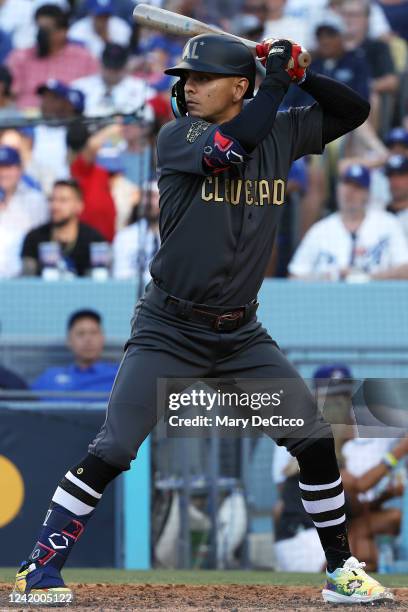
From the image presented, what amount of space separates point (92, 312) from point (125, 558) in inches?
71.2

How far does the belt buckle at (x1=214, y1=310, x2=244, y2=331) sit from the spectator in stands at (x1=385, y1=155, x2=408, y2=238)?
216 inches

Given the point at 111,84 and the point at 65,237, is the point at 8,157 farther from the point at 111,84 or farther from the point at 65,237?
the point at 111,84

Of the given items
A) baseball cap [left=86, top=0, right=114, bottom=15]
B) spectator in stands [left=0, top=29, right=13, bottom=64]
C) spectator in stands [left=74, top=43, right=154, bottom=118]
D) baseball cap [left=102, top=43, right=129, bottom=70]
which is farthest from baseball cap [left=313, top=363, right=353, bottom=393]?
spectator in stands [left=0, top=29, right=13, bottom=64]

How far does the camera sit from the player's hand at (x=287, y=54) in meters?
3.86

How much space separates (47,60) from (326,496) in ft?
25.3

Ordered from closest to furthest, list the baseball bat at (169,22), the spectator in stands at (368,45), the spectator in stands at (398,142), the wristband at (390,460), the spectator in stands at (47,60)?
the baseball bat at (169,22) → the wristband at (390,460) → the spectator in stands at (398,142) → the spectator in stands at (368,45) → the spectator in stands at (47,60)

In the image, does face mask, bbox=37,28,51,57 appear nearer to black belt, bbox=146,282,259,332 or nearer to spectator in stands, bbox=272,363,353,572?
spectator in stands, bbox=272,363,353,572

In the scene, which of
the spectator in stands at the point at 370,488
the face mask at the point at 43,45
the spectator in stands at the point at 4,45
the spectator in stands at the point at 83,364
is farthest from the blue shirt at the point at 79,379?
the spectator in stands at the point at 4,45

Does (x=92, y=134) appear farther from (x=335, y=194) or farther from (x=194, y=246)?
(x=194, y=246)

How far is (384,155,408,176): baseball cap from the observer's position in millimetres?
9297

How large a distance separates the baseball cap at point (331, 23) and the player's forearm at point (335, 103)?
644 cm

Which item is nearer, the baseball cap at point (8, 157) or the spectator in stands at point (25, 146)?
the baseball cap at point (8, 157)

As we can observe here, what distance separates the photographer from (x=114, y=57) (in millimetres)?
10578

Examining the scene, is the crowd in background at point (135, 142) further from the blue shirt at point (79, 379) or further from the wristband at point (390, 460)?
the wristband at point (390, 460)
